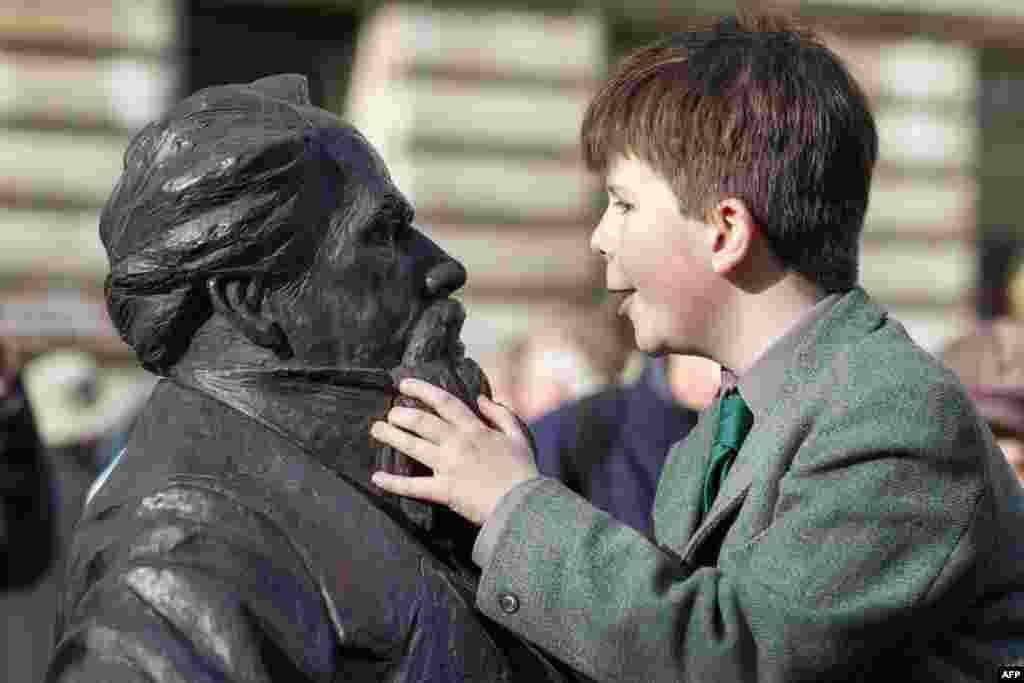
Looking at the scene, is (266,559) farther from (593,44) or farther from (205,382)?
(593,44)

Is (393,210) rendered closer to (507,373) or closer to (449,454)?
(449,454)

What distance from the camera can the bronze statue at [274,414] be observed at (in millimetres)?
1928

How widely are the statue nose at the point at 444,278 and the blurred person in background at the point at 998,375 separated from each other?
6.51ft

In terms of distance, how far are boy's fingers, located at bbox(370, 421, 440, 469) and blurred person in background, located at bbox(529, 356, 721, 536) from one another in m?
1.91

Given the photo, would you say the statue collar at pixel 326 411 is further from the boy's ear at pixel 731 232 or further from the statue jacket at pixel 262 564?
the boy's ear at pixel 731 232

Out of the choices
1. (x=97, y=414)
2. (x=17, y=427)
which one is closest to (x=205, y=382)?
(x=17, y=427)

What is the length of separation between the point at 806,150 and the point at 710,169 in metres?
0.12

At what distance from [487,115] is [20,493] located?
18.9ft

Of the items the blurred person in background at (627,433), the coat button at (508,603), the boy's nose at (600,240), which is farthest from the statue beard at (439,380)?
the blurred person in background at (627,433)

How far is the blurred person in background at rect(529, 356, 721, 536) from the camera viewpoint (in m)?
4.04

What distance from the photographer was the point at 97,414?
23.7 feet

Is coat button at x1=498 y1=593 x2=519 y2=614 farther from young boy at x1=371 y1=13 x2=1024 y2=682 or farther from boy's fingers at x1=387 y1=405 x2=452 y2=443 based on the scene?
boy's fingers at x1=387 y1=405 x2=452 y2=443

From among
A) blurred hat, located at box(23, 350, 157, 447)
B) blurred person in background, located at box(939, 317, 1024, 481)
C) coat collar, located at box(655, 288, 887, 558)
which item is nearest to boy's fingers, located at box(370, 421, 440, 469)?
coat collar, located at box(655, 288, 887, 558)

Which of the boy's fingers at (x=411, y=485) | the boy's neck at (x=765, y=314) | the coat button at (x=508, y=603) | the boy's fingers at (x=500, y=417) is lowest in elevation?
the coat button at (x=508, y=603)
